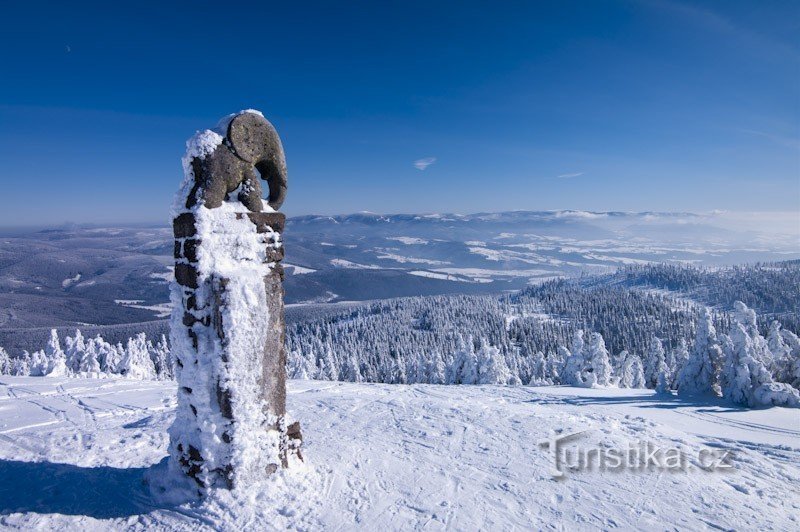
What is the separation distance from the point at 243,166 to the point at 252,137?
0.51 metres

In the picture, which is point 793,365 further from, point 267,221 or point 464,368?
point 267,221

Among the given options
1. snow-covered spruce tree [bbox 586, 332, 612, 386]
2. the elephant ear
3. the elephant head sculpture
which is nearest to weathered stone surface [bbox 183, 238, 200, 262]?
the elephant head sculpture

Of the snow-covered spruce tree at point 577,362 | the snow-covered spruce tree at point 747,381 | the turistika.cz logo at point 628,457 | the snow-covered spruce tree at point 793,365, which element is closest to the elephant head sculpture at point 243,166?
the turistika.cz logo at point 628,457

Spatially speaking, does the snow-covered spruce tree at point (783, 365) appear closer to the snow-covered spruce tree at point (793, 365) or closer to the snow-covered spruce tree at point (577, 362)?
the snow-covered spruce tree at point (793, 365)

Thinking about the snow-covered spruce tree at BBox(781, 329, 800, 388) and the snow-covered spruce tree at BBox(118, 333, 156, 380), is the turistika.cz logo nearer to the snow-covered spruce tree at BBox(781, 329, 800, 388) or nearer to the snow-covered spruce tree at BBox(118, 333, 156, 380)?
the snow-covered spruce tree at BBox(781, 329, 800, 388)

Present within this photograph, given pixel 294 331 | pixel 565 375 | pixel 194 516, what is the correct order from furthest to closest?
pixel 294 331 < pixel 565 375 < pixel 194 516

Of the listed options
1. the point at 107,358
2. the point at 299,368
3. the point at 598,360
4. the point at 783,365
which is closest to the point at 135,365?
the point at 107,358

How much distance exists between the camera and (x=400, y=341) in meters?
106

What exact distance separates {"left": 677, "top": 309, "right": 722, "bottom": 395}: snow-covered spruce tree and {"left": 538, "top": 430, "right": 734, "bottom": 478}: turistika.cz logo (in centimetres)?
1937

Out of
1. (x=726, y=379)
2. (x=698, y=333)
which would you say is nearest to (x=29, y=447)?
(x=726, y=379)

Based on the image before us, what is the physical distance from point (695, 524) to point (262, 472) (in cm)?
703

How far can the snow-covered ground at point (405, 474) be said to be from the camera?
5863 mm

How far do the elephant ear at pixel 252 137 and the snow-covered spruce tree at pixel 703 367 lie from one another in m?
29.0

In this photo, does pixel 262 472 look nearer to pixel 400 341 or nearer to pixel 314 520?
pixel 314 520
